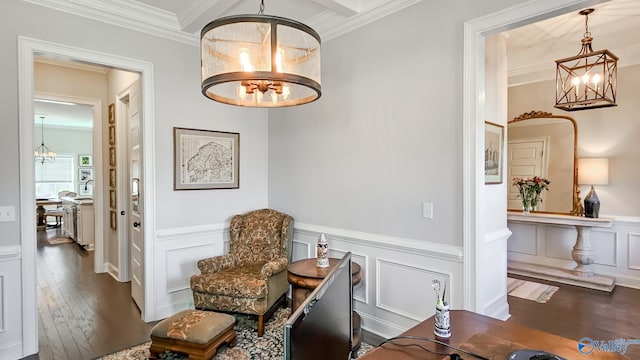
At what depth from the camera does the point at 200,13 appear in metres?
3.01

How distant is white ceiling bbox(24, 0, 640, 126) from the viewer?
9.50 feet

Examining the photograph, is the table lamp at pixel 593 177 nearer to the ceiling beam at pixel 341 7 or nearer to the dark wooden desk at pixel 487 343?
the ceiling beam at pixel 341 7

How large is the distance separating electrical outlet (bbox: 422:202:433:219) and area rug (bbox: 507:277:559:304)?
2177 millimetres

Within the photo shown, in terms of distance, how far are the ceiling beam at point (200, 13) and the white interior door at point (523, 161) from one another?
4.38 metres

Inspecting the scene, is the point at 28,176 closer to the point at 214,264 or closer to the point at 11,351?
the point at 11,351

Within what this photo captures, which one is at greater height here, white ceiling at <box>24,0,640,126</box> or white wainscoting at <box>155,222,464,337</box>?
white ceiling at <box>24,0,640,126</box>

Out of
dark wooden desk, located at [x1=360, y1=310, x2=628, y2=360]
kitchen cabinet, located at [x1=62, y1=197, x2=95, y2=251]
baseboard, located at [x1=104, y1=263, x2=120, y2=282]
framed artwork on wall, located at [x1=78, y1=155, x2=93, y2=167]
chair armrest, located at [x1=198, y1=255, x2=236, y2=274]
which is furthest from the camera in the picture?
framed artwork on wall, located at [x1=78, y1=155, x2=93, y2=167]

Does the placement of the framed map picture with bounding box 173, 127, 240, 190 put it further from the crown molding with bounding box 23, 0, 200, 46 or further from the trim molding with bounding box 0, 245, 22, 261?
the trim molding with bounding box 0, 245, 22, 261

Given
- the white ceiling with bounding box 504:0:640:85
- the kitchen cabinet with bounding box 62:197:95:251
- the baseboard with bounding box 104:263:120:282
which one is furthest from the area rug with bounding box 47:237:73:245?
the white ceiling with bounding box 504:0:640:85

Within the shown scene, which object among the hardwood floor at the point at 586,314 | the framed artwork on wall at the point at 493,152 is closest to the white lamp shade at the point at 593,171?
the hardwood floor at the point at 586,314

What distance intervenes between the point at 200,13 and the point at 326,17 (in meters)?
1.14

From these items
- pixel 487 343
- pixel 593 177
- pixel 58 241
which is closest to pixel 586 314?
pixel 593 177

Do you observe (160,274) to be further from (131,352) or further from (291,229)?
(291,229)

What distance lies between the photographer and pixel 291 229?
3635 millimetres
